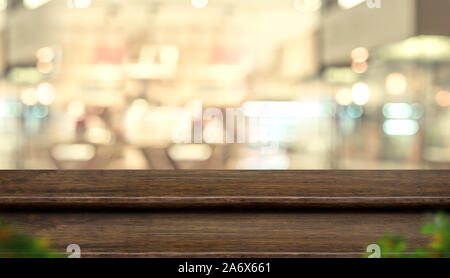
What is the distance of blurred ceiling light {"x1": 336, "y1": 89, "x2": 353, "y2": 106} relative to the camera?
2.73m

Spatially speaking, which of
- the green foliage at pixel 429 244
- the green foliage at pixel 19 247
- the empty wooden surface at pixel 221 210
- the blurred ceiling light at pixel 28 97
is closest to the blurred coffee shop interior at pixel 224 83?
the blurred ceiling light at pixel 28 97

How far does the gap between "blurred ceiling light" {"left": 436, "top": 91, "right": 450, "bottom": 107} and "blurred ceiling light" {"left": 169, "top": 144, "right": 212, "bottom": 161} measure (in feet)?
4.02

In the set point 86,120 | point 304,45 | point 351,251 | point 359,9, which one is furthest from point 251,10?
point 351,251

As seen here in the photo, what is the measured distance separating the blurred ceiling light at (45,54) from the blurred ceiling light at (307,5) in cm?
130

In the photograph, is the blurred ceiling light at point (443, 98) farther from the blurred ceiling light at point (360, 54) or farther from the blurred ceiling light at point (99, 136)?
the blurred ceiling light at point (99, 136)

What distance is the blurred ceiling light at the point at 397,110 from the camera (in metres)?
2.77

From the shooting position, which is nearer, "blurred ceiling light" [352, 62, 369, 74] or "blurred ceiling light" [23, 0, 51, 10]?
"blurred ceiling light" [23, 0, 51, 10]

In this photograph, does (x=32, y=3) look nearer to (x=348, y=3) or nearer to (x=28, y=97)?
(x=28, y=97)

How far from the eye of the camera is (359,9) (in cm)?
274

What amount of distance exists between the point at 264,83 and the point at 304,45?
316mm

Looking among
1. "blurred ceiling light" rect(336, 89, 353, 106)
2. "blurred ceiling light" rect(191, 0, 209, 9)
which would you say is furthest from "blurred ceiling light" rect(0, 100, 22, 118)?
"blurred ceiling light" rect(336, 89, 353, 106)

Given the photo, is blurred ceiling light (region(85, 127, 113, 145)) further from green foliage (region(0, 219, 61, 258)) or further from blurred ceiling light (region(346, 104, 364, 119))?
blurred ceiling light (region(346, 104, 364, 119))

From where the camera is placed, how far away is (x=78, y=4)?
2600mm
